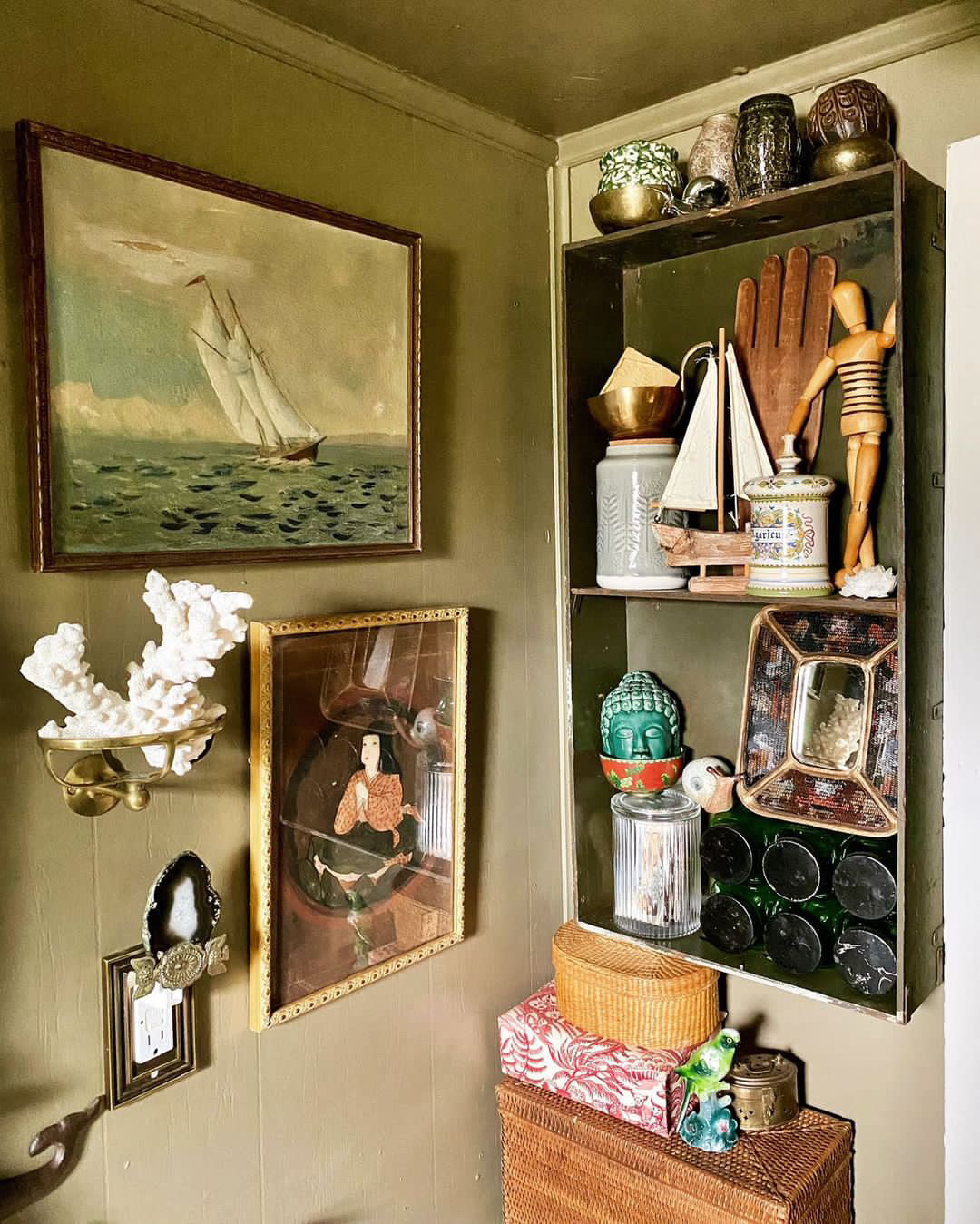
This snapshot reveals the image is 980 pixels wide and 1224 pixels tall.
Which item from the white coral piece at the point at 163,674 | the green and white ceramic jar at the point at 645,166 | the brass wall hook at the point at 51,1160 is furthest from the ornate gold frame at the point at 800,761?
the brass wall hook at the point at 51,1160

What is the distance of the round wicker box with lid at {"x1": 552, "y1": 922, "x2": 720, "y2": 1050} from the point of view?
1458 mm

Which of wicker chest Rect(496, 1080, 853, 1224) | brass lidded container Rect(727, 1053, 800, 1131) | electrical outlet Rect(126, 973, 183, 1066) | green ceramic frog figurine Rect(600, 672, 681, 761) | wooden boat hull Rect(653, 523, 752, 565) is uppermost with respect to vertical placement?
wooden boat hull Rect(653, 523, 752, 565)

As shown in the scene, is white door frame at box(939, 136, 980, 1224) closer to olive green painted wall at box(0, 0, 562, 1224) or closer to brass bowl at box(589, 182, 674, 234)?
brass bowl at box(589, 182, 674, 234)

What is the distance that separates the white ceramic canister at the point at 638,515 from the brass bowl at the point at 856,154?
0.44m

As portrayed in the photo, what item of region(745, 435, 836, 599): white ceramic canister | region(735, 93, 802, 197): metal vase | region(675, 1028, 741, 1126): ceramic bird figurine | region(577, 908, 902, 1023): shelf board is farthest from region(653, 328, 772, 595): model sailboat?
region(675, 1028, 741, 1126): ceramic bird figurine

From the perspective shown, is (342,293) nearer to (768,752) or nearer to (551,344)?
(551,344)

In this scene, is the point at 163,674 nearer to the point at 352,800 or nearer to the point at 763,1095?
the point at 352,800

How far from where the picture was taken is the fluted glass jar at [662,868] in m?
1.55

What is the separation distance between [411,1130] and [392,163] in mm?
1467

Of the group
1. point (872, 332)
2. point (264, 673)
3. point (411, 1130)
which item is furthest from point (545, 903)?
point (872, 332)

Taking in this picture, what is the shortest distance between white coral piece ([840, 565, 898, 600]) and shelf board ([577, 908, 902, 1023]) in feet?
1.72

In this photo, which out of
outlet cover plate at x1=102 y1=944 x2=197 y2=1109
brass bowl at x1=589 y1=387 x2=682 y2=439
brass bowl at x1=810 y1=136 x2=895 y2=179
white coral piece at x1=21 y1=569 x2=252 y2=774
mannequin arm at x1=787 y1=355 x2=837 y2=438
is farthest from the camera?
brass bowl at x1=589 y1=387 x2=682 y2=439

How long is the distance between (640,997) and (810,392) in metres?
0.92

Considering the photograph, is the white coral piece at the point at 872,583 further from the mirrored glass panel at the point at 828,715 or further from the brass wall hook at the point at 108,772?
the brass wall hook at the point at 108,772
